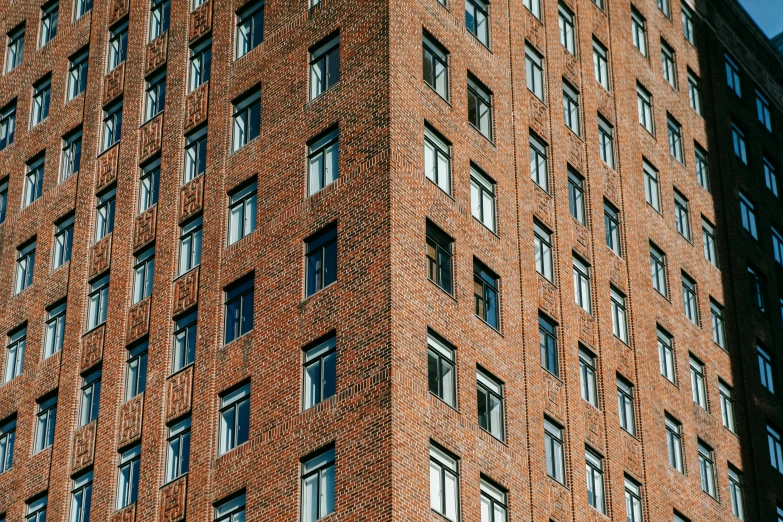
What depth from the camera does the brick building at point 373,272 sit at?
1969 inches

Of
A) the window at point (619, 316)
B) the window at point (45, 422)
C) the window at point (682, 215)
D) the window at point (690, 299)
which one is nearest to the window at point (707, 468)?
the window at point (690, 299)

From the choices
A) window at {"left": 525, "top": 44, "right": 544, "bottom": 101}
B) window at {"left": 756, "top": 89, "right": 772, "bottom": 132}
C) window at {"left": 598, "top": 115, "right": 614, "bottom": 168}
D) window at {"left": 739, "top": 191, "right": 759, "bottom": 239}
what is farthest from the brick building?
window at {"left": 756, "top": 89, "right": 772, "bottom": 132}

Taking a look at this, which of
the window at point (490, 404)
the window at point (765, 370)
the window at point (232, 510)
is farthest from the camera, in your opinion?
the window at point (765, 370)

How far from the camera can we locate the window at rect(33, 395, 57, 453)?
5984cm

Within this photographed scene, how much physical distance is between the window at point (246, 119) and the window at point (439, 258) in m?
8.67

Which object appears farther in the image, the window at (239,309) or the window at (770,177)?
the window at (770,177)

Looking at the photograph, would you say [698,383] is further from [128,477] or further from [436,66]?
[128,477]

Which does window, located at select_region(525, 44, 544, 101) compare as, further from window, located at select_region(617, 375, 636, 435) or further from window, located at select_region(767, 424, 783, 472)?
window, located at select_region(767, 424, 783, 472)

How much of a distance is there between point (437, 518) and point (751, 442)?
81.8 ft

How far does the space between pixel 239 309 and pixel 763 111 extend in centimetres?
3745

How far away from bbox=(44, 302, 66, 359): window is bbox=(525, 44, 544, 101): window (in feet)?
64.5

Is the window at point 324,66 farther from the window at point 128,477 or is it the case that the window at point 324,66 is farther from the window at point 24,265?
the window at point 24,265

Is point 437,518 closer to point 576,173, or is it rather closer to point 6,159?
point 576,173

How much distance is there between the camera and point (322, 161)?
53938mm
